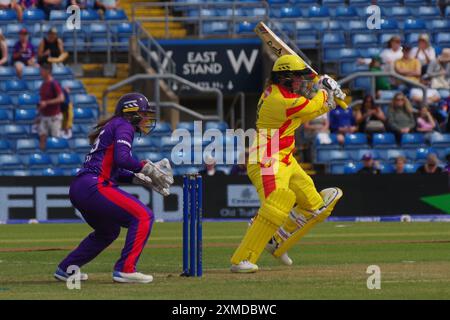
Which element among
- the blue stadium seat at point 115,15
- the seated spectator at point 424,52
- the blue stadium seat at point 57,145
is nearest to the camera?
the blue stadium seat at point 57,145

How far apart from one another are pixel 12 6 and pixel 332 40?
7.29 metres

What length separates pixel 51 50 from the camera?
2839 cm

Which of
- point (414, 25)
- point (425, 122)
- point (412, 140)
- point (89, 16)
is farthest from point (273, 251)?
point (414, 25)

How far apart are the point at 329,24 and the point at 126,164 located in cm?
1918

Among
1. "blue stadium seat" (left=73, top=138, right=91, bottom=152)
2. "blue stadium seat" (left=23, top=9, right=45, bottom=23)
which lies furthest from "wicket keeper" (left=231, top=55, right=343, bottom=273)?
"blue stadium seat" (left=23, top=9, right=45, bottom=23)

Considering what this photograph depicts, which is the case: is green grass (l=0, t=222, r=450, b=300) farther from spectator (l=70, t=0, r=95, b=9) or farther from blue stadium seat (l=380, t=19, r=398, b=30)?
blue stadium seat (l=380, t=19, r=398, b=30)

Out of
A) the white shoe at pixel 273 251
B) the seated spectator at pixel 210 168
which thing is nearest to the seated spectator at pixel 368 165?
the seated spectator at pixel 210 168

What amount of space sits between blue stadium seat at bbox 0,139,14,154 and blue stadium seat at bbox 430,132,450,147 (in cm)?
876

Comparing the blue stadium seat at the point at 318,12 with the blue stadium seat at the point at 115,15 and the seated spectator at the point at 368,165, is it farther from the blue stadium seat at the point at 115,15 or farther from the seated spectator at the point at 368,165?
the seated spectator at the point at 368,165

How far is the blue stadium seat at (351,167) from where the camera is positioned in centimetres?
2709

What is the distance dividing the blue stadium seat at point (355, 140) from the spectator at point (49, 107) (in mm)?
5933

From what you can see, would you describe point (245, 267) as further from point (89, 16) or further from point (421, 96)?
point (89, 16)

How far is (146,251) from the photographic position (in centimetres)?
1745
